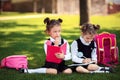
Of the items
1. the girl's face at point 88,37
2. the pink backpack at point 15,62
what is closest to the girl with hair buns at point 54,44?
the pink backpack at point 15,62

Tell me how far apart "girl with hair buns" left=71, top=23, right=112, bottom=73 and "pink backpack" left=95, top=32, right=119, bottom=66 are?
0.72m

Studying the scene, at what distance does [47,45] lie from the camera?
6910mm

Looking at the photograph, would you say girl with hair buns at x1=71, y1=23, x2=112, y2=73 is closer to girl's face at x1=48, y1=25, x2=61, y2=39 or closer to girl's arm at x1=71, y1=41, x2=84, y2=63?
girl's arm at x1=71, y1=41, x2=84, y2=63

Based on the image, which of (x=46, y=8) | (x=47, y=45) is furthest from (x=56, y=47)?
(x=46, y=8)

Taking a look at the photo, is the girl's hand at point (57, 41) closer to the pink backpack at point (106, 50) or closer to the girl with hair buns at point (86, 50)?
the girl with hair buns at point (86, 50)

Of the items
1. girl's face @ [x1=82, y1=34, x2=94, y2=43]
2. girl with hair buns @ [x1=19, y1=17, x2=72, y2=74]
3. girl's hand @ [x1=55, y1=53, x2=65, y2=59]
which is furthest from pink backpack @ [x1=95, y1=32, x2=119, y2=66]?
girl's hand @ [x1=55, y1=53, x2=65, y2=59]

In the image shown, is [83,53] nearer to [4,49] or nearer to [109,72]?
[109,72]

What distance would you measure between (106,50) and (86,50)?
1.03m

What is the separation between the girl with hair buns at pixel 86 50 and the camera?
704 centimetres

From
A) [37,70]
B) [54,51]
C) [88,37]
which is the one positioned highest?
[88,37]

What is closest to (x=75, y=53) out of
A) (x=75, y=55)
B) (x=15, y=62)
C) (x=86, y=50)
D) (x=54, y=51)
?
(x=75, y=55)

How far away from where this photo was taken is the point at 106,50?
8172 millimetres

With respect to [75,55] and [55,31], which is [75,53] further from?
[55,31]

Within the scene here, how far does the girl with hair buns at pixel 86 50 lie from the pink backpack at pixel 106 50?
72cm
